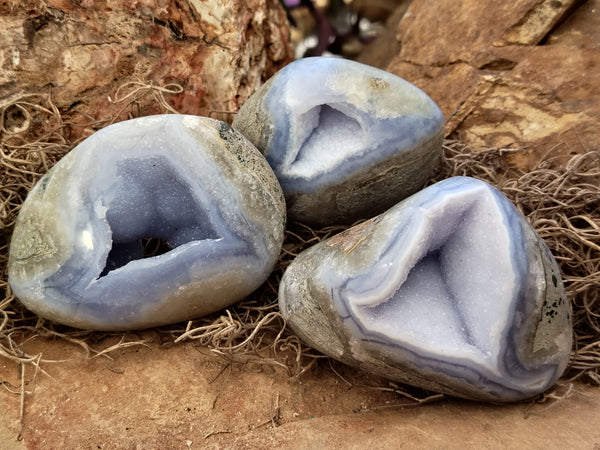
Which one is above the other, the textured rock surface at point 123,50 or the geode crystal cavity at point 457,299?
the textured rock surface at point 123,50

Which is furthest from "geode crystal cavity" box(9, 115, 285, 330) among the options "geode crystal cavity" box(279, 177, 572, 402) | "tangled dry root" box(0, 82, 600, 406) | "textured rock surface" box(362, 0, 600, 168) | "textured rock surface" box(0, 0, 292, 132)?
"textured rock surface" box(362, 0, 600, 168)

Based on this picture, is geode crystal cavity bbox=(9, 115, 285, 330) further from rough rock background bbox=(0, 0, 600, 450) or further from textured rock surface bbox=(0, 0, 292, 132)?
textured rock surface bbox=(0, 0, 292, 132)

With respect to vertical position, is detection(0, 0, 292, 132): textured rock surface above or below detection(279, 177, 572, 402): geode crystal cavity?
above

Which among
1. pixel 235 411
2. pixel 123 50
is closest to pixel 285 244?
pixel 235 411

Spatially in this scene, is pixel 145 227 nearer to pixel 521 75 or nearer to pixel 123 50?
pixel 123 50

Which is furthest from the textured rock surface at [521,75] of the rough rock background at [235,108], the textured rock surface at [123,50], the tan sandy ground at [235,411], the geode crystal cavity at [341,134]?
the tan sandy ground at [235,411]

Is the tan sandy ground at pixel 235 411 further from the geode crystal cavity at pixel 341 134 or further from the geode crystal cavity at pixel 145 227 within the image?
the geode crystal cavity at pixel 341 134

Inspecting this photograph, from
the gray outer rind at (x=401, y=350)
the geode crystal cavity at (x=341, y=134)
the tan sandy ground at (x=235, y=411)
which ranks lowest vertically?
the tan sandy ground at (x=235, y=411)
